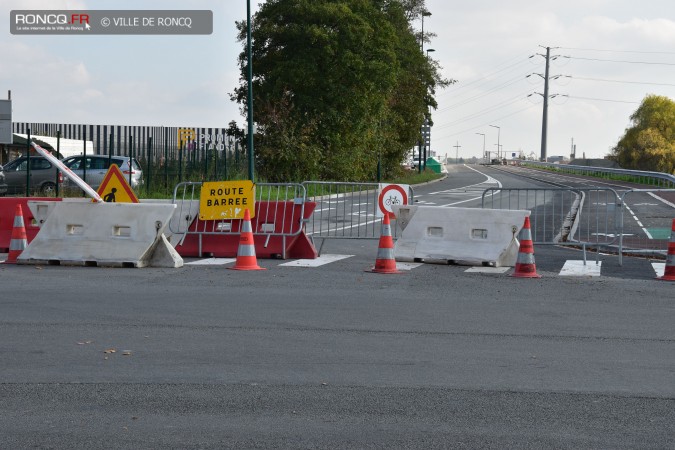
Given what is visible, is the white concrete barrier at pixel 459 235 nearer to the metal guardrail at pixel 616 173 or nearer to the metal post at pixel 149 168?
the metal post at pixel 149 168

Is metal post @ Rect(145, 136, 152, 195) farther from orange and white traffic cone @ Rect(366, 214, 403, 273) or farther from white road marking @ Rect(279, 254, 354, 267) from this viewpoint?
orange and white traffic cone @ Rect(366, 214, 403, 273)

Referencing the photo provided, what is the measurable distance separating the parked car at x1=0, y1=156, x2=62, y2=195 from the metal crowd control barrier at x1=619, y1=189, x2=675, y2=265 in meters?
18.1

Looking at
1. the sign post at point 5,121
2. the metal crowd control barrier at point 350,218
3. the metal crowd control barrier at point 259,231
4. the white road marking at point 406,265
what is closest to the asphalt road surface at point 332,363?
the white road marking at point 406,265

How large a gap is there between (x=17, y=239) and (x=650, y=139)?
294 feet

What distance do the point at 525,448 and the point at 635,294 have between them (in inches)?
287

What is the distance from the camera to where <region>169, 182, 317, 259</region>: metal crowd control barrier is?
16188mm

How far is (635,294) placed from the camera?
12.2 meters

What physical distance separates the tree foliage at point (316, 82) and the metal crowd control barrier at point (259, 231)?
28.0 m

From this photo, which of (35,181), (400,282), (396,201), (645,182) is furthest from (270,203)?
(645,182)

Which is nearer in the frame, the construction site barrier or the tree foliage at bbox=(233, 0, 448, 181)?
the construction site barrier

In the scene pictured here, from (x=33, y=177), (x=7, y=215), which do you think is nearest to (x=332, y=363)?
(x=7, y=215)

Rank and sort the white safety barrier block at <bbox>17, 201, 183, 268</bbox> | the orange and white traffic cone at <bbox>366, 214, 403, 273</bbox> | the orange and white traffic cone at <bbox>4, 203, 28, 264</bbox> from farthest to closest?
the orange and white traffic cone at <bbox>4, 203, 28, 264</bbox> < the white safety barrier block at <bbox>17, 201, 183, 268</bbox> < the orange and white traffic cone at <bbox>366, 214, 403, 273</bbox>

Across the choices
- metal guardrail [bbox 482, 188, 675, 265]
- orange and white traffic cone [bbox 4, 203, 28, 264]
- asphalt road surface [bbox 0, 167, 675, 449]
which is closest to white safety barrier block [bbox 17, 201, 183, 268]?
orange and white traffic cone [bbox 4, 203, 28, 264]

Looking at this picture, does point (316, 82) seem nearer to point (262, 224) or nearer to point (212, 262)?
point (262, 224)
